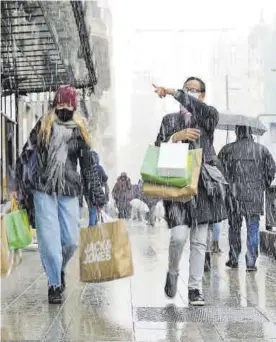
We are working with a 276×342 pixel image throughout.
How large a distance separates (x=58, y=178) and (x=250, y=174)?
11.8ft

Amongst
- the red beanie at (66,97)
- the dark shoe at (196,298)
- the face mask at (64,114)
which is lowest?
the dark shoe at (196,298)

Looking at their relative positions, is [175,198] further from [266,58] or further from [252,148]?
[266,58]

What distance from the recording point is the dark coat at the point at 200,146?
6711 mm

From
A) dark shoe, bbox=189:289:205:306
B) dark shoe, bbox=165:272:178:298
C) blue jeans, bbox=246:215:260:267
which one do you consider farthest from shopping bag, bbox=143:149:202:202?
blue jeans, bbox=246:215:260:267

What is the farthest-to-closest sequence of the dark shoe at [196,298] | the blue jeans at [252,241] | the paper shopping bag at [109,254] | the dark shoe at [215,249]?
the dark shoe at [215,249] < the blue jeans at [252,241] < the dark shoe at [196,298] < the paper shopping bag at [109,254]

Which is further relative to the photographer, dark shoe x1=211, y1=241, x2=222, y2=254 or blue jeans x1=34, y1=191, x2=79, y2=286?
dark shoe x1=211, y1=241, x2=222, y2=254

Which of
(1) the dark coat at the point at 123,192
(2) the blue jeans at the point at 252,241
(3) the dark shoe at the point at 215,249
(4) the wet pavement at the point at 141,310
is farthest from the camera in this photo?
(1) the dark coat at the point at 123,192

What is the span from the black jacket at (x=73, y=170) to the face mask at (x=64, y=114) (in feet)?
0.41

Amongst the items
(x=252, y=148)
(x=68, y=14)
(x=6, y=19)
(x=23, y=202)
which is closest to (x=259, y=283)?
(x=252, y=148)

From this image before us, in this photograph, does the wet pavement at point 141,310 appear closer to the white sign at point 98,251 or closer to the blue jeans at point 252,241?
the blue jeans at point 252,241

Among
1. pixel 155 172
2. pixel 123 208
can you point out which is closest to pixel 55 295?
pixel 155 172

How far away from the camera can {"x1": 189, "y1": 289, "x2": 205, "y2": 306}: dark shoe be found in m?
6.63

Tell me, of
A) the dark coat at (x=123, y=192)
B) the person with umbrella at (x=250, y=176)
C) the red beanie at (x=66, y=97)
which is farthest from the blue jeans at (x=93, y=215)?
the dark coat at (x=123, y=192)

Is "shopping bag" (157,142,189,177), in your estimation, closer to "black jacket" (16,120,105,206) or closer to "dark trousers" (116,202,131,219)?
"black jacket" (16,120,105,206)
